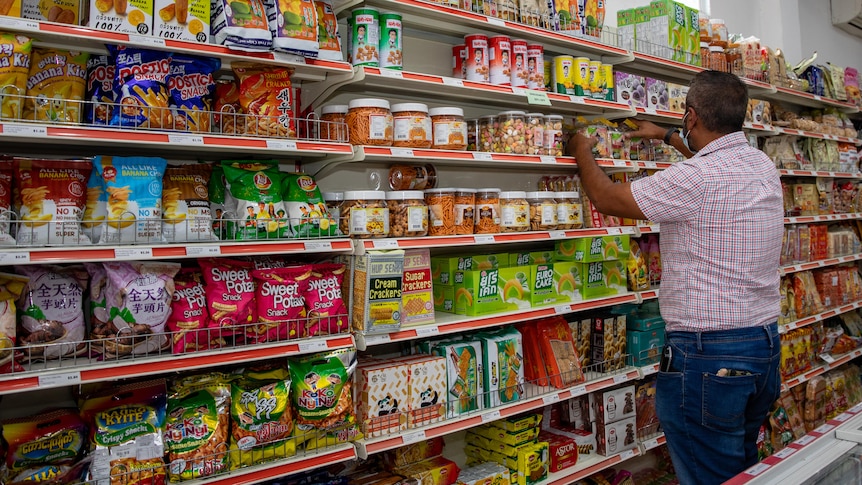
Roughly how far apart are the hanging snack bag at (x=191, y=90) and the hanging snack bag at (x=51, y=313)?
66 centimetres

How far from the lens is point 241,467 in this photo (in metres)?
2.27

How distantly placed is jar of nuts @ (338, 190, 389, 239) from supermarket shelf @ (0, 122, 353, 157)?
0.65 ft

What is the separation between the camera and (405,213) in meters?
2.71

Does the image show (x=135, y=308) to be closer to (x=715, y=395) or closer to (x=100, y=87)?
(x=100, y=87)

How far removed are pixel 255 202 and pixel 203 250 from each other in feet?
1.09

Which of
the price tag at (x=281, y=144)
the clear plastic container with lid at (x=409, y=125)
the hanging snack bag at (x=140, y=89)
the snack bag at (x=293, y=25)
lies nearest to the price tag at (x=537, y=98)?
→ the clear plastic container with lid at (x=409, y=125)

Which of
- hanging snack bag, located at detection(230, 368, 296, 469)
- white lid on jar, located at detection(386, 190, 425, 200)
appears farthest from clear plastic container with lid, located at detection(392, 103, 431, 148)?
hanging snack bag, located at detection(230, 368, 296, 469)

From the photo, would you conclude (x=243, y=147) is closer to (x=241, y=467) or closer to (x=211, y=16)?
(x=211, y=16)

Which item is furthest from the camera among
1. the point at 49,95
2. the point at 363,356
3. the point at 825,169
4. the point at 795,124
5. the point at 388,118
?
the point at 825,169

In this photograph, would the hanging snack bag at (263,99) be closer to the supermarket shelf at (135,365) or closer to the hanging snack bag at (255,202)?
the hanging snack bag at (255,202)

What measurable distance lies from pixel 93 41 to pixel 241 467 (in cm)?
160

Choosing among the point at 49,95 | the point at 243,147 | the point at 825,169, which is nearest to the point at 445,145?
the point at 243,147

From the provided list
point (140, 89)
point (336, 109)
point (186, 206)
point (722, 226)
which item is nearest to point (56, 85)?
point (140, 89)

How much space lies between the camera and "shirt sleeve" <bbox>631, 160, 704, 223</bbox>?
249 cm
